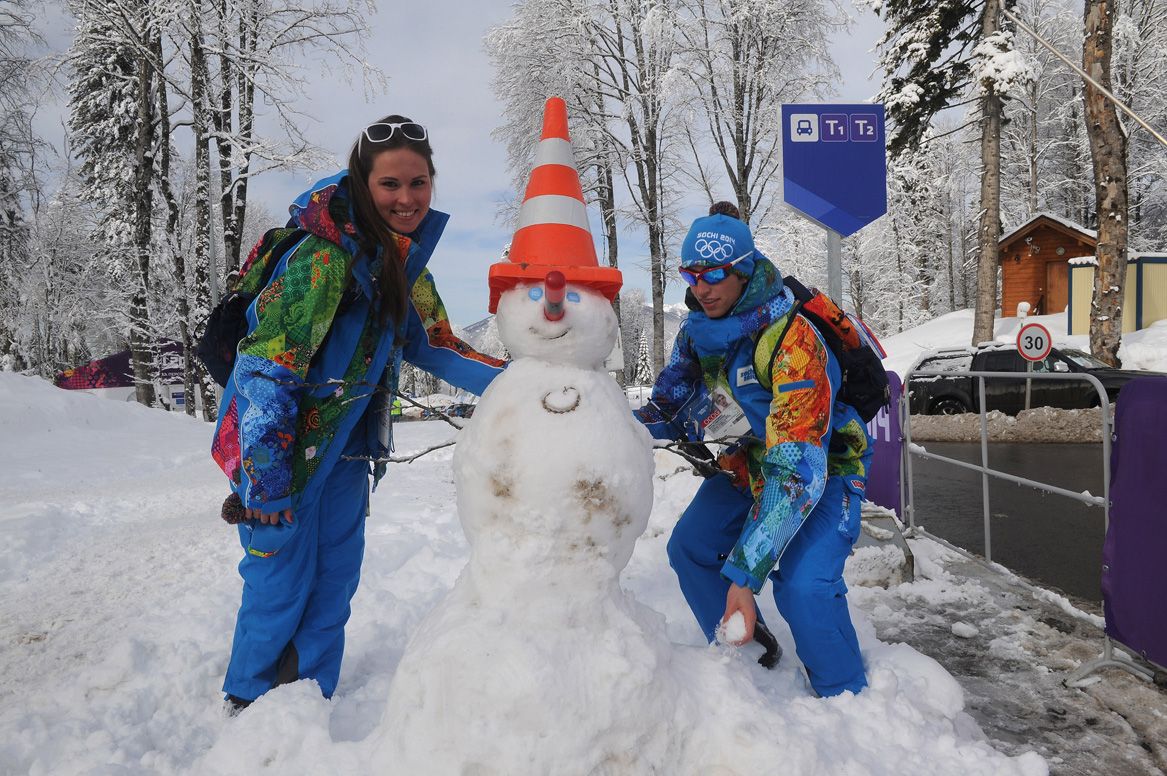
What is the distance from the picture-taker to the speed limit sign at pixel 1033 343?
29.1 ft

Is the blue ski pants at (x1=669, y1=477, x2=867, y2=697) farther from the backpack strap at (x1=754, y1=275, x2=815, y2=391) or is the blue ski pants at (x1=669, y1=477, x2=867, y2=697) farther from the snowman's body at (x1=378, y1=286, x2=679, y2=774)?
the snowman's body at (x1=378, y1=286, x2=679, y2=774)

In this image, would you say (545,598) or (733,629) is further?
(733,629)

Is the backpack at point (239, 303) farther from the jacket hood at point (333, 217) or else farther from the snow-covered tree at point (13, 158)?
the snow-covered tree at point (13, 158)

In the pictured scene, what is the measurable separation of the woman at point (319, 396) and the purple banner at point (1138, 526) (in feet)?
8.44

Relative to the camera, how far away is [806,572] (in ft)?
7.27

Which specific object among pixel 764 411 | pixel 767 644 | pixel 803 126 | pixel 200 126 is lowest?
pixel 767 644

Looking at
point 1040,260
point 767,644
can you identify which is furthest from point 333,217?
point 1040,260

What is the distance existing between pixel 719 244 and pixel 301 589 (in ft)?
6.04

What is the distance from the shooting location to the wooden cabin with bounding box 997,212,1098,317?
21312 mm

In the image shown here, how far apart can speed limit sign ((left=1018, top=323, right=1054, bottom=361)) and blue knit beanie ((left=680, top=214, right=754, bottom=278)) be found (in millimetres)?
8426

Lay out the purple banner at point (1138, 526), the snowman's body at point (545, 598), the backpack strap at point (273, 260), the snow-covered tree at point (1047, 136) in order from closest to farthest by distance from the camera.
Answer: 1. the snowman's body at point (545, 598)
2. the backpack strap at point (273, 260)
3. the purple banner at point (1138, 526)
4. the snow-covered tree at point (1047, 136)

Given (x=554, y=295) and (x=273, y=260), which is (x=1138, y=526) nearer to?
(x=554, y=295)

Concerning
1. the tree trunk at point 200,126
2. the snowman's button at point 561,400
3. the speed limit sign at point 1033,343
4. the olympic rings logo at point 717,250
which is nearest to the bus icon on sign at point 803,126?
the olympic rings logo at point 717,250

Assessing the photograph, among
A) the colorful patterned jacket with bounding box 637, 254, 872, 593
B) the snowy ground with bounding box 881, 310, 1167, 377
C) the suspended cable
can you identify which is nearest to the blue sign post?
the suspended cable
